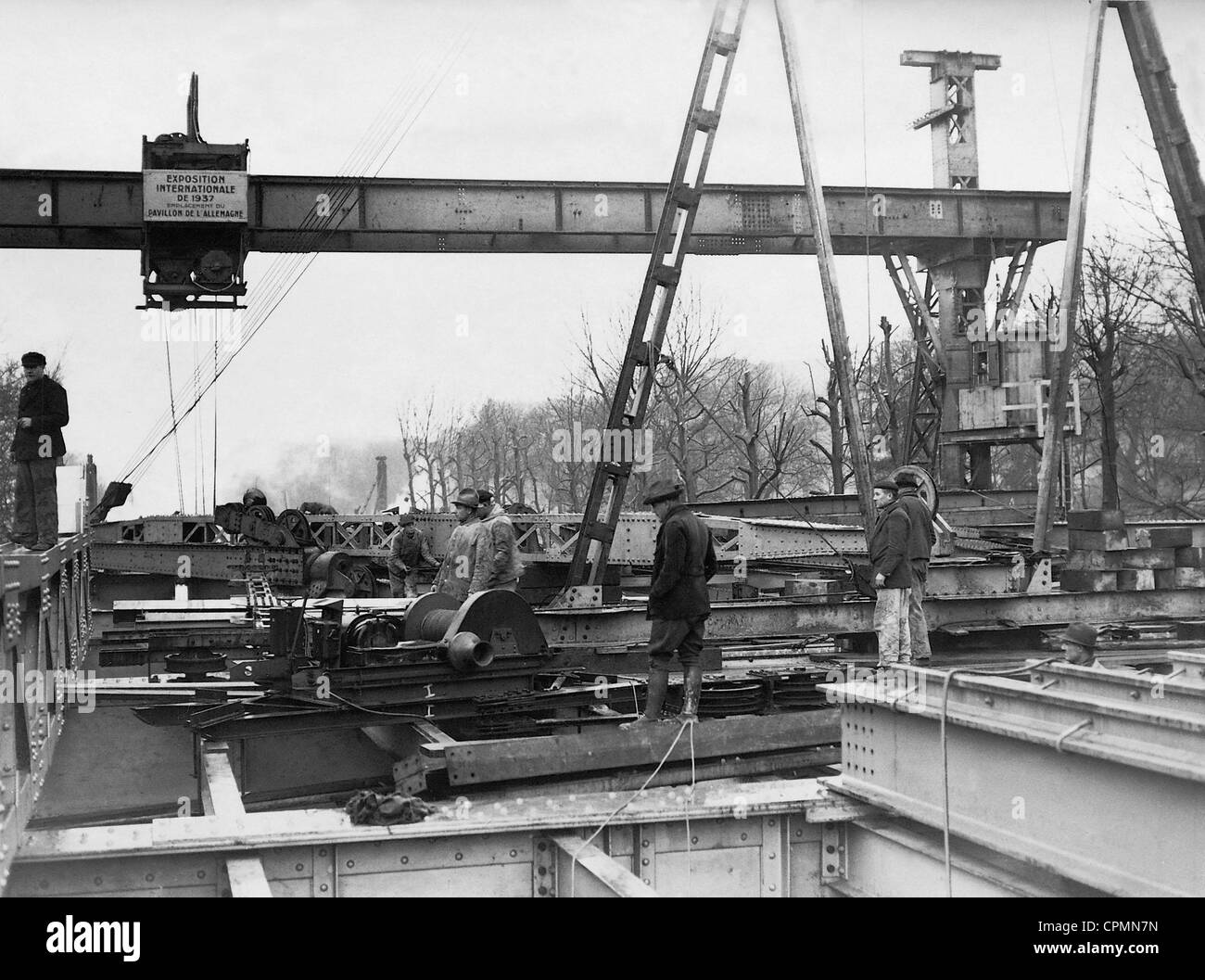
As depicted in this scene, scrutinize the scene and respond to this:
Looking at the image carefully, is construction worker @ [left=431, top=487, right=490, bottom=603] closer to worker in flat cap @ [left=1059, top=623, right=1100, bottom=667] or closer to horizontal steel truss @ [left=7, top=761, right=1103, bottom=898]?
horizontal steel truss @ [left=7, top=761, right=1103, bottom=898]

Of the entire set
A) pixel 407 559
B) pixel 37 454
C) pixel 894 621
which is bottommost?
pixel 894 621

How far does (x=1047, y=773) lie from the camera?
4.64 meters

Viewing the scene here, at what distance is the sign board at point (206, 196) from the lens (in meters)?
17.7

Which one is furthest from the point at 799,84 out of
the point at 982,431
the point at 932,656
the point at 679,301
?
the point at 679,301

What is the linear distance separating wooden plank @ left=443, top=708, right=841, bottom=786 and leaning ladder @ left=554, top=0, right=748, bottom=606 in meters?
3.93

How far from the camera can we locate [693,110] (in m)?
11.3

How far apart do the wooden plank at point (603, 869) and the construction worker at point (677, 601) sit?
2497 millimetres

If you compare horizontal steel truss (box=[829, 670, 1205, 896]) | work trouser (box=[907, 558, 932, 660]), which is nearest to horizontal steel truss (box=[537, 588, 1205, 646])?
work trouser (box=[907, 558, 932, 660])

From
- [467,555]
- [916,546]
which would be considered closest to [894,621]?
[916,546]

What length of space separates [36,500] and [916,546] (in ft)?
22.6

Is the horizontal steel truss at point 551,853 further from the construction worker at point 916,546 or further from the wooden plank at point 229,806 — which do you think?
the construction worker at point 916,546

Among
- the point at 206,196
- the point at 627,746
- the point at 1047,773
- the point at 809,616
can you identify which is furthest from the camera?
the point at 206,196

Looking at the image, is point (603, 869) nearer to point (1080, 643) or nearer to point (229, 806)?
point (229, 806)

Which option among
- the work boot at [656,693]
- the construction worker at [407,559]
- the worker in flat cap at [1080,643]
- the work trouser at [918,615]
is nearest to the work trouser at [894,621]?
the work trouser at [918,615]
